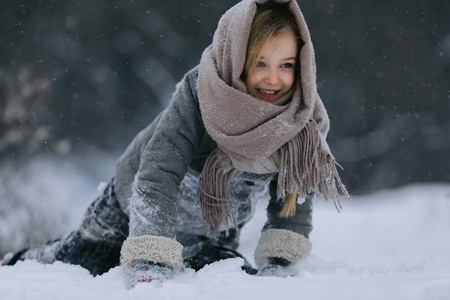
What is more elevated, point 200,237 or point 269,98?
point 269,98

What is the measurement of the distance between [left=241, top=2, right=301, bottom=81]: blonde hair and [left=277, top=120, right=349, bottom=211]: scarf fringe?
22 cm

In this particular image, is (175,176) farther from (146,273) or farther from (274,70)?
(274,70)

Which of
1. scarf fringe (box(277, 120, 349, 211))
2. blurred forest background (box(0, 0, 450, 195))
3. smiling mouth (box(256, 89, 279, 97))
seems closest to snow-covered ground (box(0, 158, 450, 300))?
scarf fringe (box(277, 120, 349, 211))

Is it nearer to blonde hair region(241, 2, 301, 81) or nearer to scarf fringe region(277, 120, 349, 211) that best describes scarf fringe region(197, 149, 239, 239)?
scarf fringe region(277, 120, 349, 211)

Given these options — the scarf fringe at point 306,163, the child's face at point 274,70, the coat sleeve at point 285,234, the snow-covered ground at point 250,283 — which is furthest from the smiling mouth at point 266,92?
the snow-covered ground at point 250,283

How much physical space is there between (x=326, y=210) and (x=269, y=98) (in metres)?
1.96

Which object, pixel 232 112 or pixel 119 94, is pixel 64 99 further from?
pixel 232 112

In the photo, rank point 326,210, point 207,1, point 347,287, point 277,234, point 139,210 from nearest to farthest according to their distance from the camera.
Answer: point 347,287
point 139,210
point 277,234
point 326,210
point 207,1

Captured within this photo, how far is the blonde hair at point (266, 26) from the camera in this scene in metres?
1.12

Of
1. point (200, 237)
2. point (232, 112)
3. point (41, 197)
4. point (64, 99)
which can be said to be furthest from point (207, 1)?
point (232, 112)

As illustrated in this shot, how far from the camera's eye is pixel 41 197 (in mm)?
3152

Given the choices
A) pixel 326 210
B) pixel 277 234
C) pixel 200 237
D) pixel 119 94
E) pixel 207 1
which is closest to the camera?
pixel 277 234

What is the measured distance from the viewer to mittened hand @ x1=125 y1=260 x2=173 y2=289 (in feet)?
3.22

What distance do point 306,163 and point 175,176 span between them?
341mm
